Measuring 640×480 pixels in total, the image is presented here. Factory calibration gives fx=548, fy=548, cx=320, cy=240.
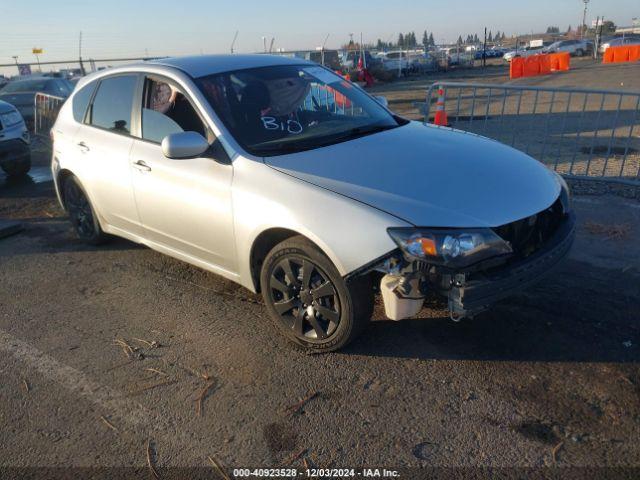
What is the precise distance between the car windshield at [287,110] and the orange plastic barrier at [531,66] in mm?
29926

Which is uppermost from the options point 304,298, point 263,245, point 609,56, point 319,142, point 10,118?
point 319,142

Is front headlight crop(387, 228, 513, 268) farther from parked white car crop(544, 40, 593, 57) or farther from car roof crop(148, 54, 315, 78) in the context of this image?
parked white car crop(544, 40, 593, 57)

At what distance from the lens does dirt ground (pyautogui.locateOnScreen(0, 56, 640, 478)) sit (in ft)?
8.86

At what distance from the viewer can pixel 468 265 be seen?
2.92 metres

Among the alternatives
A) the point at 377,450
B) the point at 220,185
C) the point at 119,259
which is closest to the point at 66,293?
the point at 119,259

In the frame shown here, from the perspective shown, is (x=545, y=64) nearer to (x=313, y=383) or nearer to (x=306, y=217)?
(x=306, y=217)

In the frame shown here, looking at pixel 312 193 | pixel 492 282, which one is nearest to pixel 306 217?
pixel 312 193

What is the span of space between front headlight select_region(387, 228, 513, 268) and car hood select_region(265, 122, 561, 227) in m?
0.05

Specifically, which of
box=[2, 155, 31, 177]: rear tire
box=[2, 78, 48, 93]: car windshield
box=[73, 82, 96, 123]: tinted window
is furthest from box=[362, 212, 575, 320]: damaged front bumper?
box=[2, 78, 48, 93]: car windshield

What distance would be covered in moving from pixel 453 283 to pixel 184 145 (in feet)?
6.27

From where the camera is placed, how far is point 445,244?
2902 mm

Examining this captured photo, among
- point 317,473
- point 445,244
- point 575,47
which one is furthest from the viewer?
point 575,47

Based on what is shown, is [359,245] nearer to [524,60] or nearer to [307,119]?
[307,119]

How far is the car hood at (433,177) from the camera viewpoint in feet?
9.89
